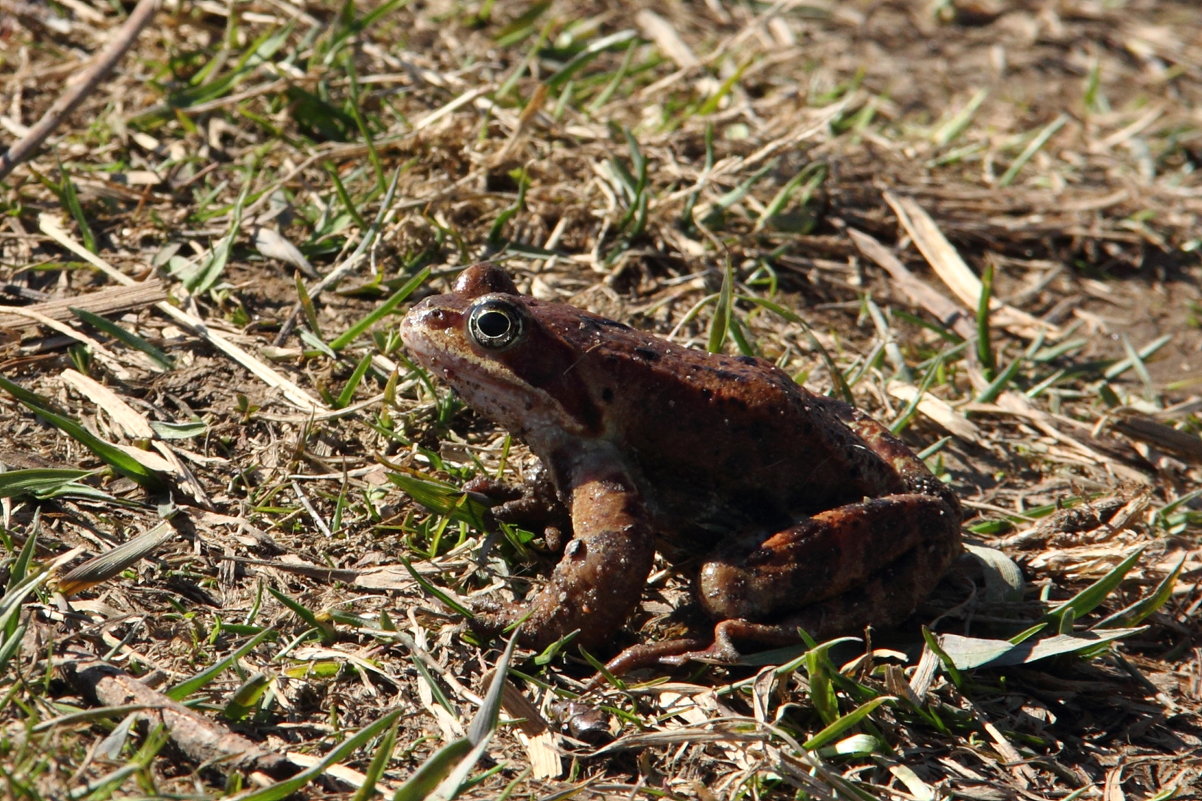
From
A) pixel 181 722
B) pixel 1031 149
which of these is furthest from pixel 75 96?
pixel 1031 149

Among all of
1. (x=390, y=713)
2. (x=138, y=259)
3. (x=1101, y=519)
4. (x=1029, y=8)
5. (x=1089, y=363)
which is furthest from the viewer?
(x=1029, y=8)

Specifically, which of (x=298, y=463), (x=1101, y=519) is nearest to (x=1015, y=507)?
(x=1101, y=519)

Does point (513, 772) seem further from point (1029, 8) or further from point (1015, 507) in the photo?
point (1029, 8)

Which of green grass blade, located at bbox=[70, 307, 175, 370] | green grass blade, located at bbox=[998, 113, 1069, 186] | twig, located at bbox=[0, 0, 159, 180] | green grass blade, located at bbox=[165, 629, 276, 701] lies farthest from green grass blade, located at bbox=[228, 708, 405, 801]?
green grass blade, located at bbox=[998, 113, 1069, 186]

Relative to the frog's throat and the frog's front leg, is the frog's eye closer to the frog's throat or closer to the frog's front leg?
the frog's throat

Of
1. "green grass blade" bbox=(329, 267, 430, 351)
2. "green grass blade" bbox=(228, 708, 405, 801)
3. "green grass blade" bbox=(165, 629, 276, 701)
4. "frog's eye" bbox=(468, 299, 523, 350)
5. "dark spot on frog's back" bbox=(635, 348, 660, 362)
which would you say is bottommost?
"green grass blade" bbox=(228, 708, 405, 801)

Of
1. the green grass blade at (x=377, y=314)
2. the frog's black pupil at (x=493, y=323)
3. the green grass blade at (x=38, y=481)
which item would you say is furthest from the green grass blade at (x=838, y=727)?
the green grass blade at (x=38, y=481)

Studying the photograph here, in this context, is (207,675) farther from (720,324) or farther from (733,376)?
(720,324)
